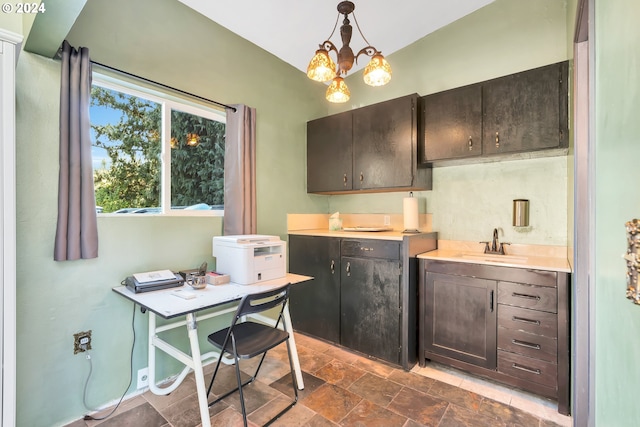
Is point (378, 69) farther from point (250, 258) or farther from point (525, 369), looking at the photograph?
point (525, 369)

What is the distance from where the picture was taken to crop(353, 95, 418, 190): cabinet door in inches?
105

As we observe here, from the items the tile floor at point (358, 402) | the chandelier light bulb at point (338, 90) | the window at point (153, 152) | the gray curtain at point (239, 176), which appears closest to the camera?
the tile floor at point (358, 402)

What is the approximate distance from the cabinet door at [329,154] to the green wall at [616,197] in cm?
222

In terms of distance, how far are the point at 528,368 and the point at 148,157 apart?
3044mm

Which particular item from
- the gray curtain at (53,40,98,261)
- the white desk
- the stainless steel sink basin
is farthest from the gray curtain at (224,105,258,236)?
the stainless steel sink basin

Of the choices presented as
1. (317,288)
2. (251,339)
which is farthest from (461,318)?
(251,339)

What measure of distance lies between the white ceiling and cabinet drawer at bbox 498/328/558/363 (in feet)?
8.85

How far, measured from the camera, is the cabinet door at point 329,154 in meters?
3.12

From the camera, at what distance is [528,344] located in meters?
2.01

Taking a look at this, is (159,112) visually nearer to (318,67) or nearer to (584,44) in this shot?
(318,67)

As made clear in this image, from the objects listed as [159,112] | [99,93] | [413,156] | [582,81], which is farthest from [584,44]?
[99,93]
